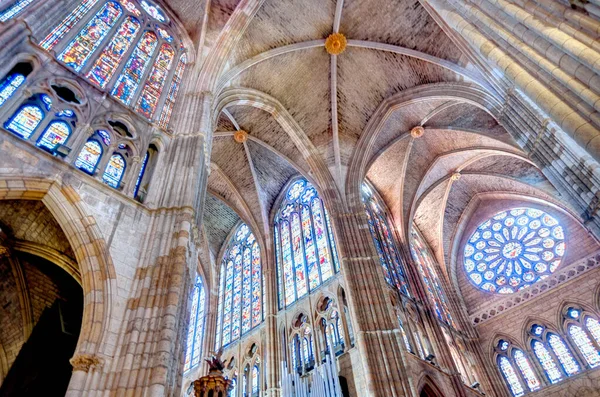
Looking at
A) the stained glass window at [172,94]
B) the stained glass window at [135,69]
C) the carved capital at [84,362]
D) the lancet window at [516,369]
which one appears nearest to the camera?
the carved capital at [84,362]

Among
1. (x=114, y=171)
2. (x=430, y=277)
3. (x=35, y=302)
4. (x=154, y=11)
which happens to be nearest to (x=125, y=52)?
(x=154, y=11)

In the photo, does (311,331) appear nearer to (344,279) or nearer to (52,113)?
(344,279)

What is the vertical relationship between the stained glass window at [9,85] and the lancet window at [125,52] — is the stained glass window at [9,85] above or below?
below

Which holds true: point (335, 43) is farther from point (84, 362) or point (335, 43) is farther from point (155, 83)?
point (84, 362)

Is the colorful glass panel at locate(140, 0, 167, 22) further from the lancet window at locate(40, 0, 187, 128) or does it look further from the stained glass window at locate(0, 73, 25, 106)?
the stained glass window at locate(0, 73, 25, 106)

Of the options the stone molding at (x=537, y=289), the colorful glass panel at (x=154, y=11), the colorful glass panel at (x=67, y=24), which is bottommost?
the stone molding at (x=537, y=289)

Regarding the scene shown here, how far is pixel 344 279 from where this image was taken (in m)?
12.0

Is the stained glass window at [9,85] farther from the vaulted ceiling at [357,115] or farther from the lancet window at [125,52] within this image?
the vaulted ceiling at [357,115]

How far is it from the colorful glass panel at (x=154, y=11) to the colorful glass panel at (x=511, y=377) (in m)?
16.7

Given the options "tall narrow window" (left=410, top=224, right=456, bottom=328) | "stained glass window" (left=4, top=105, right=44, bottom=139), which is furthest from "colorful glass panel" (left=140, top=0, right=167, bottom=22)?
"tall narrow window" (left=410, top=224, right=456, bottom=328)

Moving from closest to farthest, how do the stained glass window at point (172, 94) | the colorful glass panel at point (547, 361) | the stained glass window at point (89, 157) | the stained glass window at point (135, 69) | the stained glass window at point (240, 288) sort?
1. the stained glass window at point (89, 157)
2. the stained glass window at point (135, 69)
3. the stained glass window at point (172, 94)
4. the colorful glass panel at point (547, 361)
5. the stained glass window at point (240, 288)

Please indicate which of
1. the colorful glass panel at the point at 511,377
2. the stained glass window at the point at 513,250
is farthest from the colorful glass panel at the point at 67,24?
the stained glass window at the point at 513,250

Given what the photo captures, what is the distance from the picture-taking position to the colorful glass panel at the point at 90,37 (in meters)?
8.15

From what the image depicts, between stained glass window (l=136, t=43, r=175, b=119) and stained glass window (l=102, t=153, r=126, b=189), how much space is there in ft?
5.22
